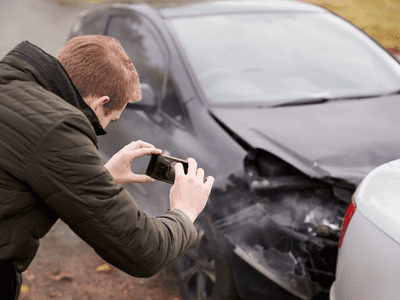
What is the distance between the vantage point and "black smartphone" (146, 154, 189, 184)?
1.74 meters

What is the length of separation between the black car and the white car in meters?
0.40

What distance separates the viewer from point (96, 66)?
1.44m

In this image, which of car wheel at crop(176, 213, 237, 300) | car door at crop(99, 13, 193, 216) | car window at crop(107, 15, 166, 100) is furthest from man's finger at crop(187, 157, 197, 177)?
car window at crop(107, 15, 166, 100)

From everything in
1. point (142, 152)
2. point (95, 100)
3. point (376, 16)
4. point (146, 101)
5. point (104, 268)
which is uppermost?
point (95, 100)

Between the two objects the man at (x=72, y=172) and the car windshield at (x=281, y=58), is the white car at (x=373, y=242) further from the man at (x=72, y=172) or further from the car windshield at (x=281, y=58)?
the car windshield at (x=281, y=58)

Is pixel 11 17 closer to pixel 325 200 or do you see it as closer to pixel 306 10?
pixel 306 10

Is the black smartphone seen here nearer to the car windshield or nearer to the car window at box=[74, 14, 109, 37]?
the car windshield

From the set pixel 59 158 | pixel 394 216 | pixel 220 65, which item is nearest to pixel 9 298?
pixel 59 158

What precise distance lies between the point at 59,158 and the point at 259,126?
171 cm

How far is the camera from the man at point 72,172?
126cm

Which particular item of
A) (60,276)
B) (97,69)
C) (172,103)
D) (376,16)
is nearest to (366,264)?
(97,69)

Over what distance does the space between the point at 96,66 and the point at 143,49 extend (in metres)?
2.26

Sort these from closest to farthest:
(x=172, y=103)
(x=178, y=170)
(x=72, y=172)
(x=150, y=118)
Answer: (x=72, y=172)
(x=178, y=170)
(x=172, y=103)
(x=150, y=118)

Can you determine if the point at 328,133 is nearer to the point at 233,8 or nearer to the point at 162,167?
the point at 162,167
